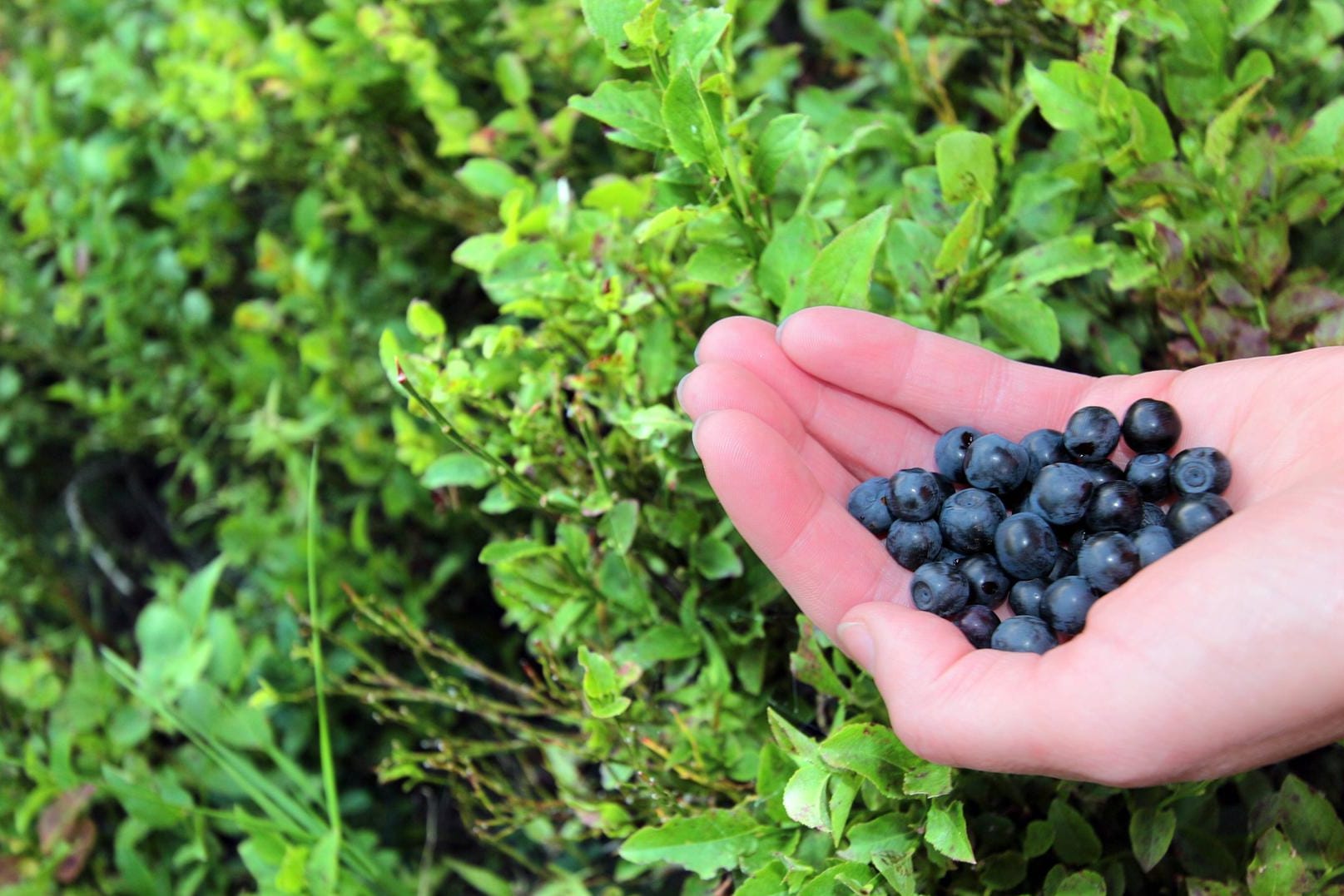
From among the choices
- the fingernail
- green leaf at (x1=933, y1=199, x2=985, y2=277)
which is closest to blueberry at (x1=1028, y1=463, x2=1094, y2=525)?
green leaf at (x1=933, y1=199, x2=985, y2=277)

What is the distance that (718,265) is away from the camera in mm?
1376

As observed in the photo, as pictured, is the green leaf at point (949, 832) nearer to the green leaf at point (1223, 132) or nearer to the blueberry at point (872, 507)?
Answer: the blueberry at point (872, 507)

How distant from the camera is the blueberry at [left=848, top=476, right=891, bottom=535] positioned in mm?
1411

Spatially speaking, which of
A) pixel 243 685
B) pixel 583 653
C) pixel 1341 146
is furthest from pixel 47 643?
pixel 1341 146

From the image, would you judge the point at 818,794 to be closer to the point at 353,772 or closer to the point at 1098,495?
the point at 1098,495

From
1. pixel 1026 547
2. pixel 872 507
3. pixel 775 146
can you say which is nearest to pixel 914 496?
pixel 872 507

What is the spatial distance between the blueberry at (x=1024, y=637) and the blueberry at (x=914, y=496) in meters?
0.20

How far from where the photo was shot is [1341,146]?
1.40 m

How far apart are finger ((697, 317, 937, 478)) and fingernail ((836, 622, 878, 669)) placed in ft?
1.21

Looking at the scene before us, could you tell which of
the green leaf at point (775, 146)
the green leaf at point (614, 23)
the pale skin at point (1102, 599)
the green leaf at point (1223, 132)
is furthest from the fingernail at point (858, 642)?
the green leaf at point (1223, 132)

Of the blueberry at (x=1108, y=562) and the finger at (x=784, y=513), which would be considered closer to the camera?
the finger at (x=784, y=513)

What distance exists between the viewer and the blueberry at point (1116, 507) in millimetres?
1388

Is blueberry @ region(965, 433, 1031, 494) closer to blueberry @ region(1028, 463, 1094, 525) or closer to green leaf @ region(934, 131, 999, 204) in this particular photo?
blueberry @ region(1028, 463, 1094, 525)

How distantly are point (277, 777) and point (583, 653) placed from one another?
1.13 metres
